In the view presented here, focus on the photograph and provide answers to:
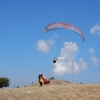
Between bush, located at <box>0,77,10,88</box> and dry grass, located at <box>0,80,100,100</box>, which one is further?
bush, located at <box>0,77,10,88</box>

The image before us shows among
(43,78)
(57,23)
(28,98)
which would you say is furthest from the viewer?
(43,78)

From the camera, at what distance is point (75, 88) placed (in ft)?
A: 98.1

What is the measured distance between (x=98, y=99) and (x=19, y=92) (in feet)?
32.2

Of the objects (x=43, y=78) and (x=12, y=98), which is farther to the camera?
Answer: (x=43, y=78)

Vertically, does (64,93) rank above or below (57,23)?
below

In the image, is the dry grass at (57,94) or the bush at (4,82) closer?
the dry grass at (57,94)

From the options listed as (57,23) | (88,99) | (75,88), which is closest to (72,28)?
(57,23)

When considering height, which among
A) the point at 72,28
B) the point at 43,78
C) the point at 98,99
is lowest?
the point at 98,99

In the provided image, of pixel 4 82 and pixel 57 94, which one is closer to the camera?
pixel 57 94

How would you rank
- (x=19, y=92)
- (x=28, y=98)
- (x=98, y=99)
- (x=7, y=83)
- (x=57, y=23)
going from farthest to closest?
(x=7, y=83), (x=57, y=23), (x=19, y=92), (x=28, y=98), (x=98, y=99)

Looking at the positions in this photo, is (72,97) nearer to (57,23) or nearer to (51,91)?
(51,91)

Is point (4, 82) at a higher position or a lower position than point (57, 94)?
higher

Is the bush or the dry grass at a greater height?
the bush

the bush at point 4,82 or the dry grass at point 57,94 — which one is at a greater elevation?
the bush at point 4,82
